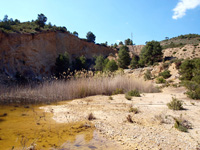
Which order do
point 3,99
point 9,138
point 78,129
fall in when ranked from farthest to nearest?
point 3,99 → point 78,129 → point 9,138

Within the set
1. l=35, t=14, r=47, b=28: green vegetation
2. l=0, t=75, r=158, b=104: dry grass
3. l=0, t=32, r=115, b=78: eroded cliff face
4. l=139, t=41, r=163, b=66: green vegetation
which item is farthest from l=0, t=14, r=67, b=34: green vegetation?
l=139, t=41, r=163, b=66: green vegetation

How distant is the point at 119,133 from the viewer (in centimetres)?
317

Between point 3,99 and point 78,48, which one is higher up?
point 78,48

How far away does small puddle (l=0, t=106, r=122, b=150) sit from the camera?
2666 millimetres

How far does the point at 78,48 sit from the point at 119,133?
34.5 metres

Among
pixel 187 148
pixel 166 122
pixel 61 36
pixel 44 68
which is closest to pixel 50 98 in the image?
pixel 166 122

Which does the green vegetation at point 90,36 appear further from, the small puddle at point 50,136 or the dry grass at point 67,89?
the small puddle at point 50,136

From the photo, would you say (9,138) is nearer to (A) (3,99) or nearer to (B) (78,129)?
(B) (78,129)

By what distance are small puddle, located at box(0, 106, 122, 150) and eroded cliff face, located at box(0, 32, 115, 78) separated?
697 inches

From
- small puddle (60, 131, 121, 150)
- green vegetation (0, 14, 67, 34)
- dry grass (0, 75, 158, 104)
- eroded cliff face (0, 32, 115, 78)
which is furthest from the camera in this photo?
green vegetation (0, 14, 67, 34)

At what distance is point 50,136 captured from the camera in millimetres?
3102

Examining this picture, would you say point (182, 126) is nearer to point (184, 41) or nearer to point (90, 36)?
point (90, 36)

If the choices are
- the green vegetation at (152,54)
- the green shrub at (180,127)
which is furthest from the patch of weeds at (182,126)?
the green vegetation at (152,54)

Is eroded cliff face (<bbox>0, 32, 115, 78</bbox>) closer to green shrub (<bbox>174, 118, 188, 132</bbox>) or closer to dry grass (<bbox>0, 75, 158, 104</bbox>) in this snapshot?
dry grass (<bbox>0, 75, 158, 104</bbox>)
